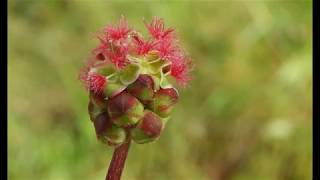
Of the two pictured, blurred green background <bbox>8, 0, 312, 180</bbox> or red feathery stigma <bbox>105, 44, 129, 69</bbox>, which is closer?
red feathery stigma <bbox>105, 44, 129, 69</bbox>

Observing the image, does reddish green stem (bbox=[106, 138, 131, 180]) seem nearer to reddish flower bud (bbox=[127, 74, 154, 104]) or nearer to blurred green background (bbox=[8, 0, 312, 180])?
reddish flower bud (bbox=[127, 74, 154, 104])

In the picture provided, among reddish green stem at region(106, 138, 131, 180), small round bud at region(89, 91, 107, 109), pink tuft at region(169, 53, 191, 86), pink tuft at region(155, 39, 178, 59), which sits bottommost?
reddish green stem at region(106, 138, 131, 180)

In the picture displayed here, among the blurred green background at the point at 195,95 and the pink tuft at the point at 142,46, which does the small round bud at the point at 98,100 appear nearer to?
the pink tuft at the point at 142,46

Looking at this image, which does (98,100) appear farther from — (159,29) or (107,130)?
(159,29)

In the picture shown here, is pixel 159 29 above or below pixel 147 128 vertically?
above

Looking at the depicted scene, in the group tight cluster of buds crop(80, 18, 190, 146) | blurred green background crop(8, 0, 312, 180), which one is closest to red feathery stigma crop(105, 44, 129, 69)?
tight cluster of buds crop(80, 18, 190, 146)

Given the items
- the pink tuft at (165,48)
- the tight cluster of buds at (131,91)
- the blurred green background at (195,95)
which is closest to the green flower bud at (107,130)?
the tight cluster of buds at (131,91)

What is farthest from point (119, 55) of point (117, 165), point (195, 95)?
point (195, 95)

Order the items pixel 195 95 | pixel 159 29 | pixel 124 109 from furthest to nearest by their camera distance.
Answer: pixel 195 95 → pixel 159 29 → pixel 124 109
